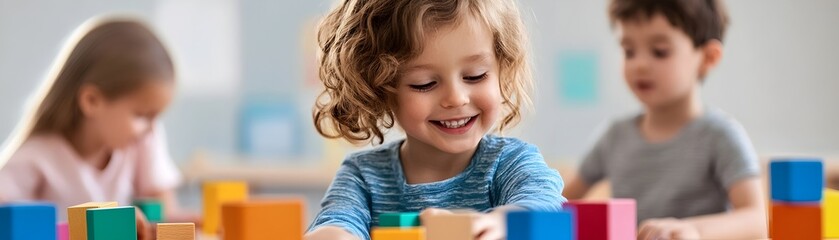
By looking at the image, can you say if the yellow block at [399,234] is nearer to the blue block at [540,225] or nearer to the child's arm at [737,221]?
the blue block at [540,225]

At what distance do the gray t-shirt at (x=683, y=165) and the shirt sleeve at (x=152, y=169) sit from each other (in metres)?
0.99

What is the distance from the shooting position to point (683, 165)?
6.04ft

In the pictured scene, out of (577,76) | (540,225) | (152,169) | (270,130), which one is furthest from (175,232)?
(270,130)

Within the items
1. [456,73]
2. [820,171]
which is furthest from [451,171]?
[820,171]

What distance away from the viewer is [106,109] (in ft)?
7.02

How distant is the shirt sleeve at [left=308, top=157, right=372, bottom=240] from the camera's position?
48.6 inches

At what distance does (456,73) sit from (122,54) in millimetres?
1137

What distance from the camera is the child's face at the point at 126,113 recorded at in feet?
6.99

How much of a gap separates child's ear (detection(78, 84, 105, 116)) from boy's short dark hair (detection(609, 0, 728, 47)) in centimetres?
95

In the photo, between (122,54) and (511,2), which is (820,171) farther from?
(122,54)

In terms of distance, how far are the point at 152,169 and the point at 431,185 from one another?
4.19ft

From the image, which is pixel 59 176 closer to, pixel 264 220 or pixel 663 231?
pixel 663 231

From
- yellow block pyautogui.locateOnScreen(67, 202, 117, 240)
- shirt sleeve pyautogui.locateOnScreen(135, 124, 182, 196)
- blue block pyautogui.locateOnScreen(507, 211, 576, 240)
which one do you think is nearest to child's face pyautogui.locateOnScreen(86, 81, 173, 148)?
shirt sleeve pyautogui.locateOnScreen(135, 124, 182, 196)

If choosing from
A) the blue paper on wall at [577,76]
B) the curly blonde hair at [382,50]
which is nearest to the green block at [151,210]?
the curly blonde hair at [382,50]
